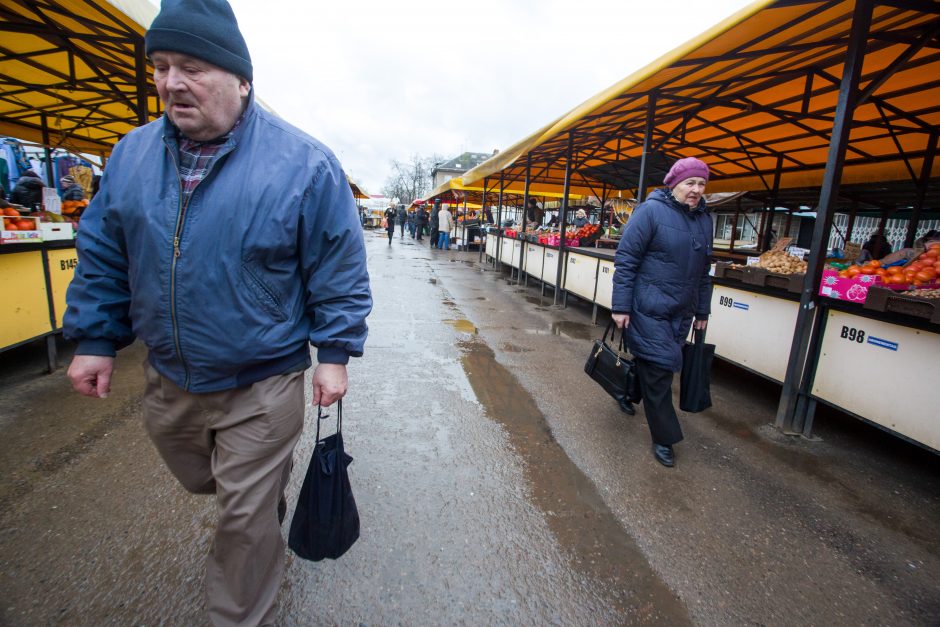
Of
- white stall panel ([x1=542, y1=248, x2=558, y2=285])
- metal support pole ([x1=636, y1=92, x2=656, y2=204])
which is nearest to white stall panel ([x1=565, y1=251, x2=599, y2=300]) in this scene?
white stall panel ([x1=542, y1=248, x2=558, y2=285])

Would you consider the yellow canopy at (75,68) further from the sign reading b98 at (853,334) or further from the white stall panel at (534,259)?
the white stall panel at (534,259)

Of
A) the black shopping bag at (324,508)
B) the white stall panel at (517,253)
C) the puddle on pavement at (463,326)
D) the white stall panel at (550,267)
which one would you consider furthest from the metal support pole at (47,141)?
the black shopping bag at (324,508)

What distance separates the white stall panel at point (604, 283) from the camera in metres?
7.38

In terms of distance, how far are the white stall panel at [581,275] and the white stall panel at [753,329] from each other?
9.52 feet

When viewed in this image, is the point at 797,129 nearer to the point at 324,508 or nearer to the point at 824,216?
the point at 824,216

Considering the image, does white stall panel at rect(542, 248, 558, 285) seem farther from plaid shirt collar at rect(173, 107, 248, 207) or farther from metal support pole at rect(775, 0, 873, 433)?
plaid shirt collar at rect(173, 107, 248, 207)

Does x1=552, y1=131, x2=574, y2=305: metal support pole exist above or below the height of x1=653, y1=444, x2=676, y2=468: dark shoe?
above

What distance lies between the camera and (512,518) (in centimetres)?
262

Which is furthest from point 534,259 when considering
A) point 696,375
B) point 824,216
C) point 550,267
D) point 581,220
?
point 696,375

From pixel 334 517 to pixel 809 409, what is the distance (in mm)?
4016

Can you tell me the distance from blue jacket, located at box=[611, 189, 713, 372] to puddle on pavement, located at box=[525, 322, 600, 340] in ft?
11.5

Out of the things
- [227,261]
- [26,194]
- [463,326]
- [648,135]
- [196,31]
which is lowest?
[463,326]

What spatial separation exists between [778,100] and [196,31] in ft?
26.1

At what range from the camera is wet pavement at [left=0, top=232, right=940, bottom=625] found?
2035mm
